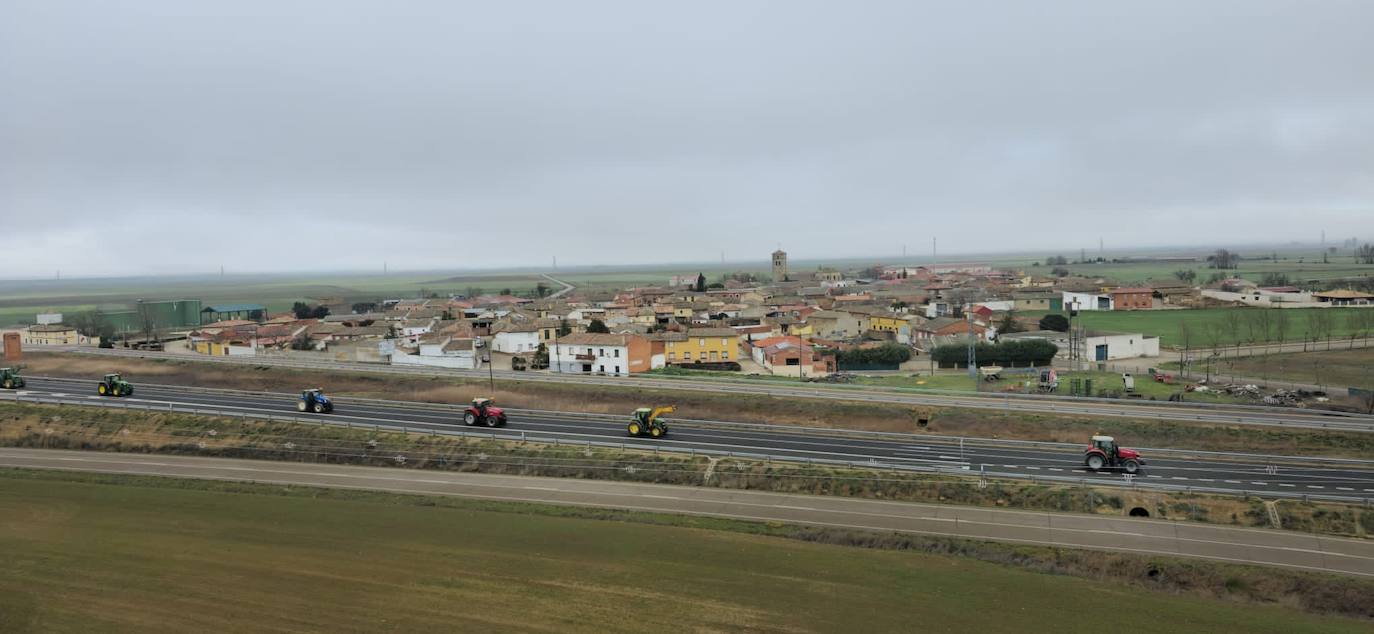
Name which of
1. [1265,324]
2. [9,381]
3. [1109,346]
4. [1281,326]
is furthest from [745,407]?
[1265,324]

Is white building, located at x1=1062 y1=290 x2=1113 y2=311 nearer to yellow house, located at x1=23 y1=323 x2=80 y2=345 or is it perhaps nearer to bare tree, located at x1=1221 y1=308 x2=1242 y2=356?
bare tree, located at x1=1221 y1=308 x2=1242 y2=356

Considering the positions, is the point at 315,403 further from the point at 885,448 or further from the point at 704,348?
→ the point at 704,348

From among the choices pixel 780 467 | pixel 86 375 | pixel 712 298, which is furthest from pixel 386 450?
pixel 712 298

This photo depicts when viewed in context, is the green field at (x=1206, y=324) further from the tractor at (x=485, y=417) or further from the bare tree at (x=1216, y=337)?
the tractor at (x=485, y=417)

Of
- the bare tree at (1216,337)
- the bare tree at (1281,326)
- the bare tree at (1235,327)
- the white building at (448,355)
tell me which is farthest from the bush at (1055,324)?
the white building at (448,355)

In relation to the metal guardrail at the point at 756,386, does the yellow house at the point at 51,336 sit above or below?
above

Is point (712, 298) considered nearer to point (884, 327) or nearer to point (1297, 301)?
point (884, 327)
